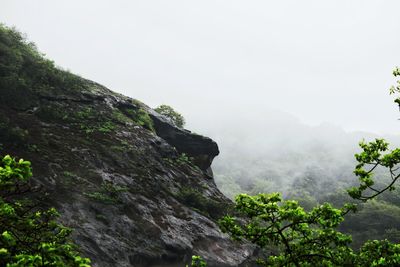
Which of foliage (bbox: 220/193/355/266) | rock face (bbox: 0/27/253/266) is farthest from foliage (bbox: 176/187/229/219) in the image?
foliage (bbox: 220/193/355/266)

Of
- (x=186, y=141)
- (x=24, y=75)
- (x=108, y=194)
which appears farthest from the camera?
(x=186, y=141)

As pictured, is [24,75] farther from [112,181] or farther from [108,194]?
[108,194]

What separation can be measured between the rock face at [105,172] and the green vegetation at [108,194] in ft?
0.19

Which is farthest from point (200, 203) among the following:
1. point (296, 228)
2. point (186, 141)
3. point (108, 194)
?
point (296, 228)

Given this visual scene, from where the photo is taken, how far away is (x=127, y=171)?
23.0 metres

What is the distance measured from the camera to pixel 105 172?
21344 millimetres

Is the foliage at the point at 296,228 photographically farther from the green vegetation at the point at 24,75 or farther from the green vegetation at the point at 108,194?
the green vegetation at the point at 24,75

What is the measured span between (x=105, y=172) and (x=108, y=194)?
2.38m

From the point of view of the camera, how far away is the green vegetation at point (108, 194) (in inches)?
725

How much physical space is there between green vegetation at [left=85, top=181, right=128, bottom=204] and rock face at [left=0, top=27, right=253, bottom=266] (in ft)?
0.19

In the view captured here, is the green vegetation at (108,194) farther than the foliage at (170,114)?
No

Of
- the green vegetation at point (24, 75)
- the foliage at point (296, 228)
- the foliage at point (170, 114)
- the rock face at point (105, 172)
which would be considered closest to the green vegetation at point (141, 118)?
the rock face at point (105, 172)

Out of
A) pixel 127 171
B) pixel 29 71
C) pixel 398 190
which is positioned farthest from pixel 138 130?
pixel 398 190

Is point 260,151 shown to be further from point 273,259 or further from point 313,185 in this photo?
point 273,259
